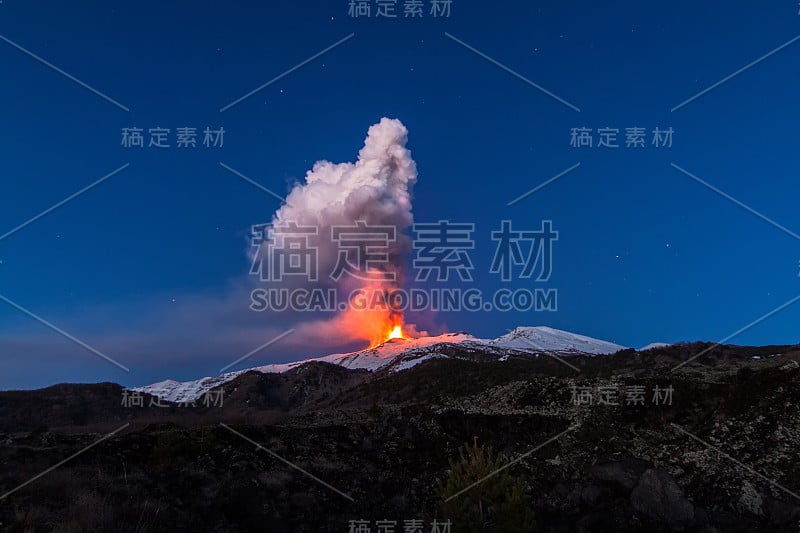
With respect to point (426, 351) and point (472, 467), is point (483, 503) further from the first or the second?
point (426, 351)

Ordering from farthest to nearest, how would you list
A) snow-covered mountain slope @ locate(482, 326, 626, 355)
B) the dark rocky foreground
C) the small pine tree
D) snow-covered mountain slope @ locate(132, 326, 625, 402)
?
snow-covered mountain slope @ locate(482, 326, 626, 355) < snow-covered mountain slope @ locate(132, 326, 625, 402) < the dark rocky foreground < the small pine tree

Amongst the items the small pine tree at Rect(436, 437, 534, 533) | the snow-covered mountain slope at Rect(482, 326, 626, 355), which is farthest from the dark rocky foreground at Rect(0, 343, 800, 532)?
the snow-covered mountain slope at Rect(482, 326, 626, 355)

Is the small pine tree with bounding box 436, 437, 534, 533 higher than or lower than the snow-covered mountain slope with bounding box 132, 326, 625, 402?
lower

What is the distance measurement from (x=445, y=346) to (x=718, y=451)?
79061 mm

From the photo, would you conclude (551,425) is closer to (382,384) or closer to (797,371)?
(797,371)

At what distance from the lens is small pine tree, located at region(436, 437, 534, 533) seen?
11547 mm

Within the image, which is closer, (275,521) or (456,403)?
(275,521)

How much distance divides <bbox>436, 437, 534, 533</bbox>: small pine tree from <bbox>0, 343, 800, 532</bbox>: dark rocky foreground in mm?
34

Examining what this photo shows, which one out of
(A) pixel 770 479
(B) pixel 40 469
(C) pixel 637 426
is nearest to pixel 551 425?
(C) pixel 637 426

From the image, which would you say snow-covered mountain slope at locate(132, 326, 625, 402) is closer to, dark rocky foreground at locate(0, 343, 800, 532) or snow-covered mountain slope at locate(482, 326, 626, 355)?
snow-covered mountain slope at locate(482, 326, 626, 355)

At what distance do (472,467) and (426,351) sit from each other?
269 feet

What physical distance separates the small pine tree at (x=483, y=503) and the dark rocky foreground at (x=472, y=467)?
0.11 ft

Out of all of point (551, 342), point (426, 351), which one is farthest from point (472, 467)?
point (551, 342)

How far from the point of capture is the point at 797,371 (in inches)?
819
